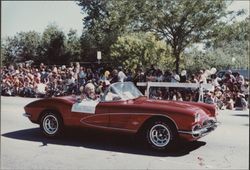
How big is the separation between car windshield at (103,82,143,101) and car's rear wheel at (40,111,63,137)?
113 centimetres

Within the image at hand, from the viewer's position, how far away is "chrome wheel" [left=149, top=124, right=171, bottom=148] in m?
7.22

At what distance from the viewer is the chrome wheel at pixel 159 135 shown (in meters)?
7.22

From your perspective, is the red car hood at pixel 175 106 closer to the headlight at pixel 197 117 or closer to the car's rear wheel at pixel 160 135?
the headlight at pixel 197 117

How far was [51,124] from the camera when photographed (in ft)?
27.9

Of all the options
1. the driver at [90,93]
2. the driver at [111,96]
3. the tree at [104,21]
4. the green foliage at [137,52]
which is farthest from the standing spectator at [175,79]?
the green foliage at [137,52]

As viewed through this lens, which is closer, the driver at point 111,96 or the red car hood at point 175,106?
the red car hood at point 175,106

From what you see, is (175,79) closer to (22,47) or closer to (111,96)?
(111,96)

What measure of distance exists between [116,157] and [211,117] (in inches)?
82.1

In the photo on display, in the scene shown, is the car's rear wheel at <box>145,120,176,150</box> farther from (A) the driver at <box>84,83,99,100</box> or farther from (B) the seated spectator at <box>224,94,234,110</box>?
(B) the seated spectator at <box>224,94,234,110</box>

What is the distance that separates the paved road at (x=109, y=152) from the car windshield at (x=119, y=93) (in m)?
0.87

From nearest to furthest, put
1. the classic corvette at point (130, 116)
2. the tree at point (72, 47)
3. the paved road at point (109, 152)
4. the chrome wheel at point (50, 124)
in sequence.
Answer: the paved road at point (109, 152) < the classic corvette at point (130, 116) < the chrome wheel at point (50, 124) < the tree at point (72, 47)

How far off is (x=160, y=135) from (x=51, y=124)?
2.44 metres

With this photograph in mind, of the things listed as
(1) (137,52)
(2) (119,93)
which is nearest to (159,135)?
(2) (119,93)

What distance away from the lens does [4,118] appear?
11242mm
